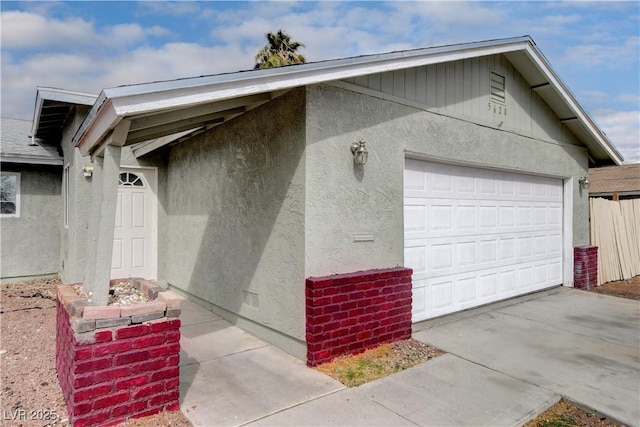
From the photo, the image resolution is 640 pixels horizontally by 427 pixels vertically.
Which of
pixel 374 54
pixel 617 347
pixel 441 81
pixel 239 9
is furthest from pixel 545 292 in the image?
pixel 239 9

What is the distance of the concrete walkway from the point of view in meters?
3.08

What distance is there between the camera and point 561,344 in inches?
191

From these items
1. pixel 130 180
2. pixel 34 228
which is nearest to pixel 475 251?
pixel 130 180

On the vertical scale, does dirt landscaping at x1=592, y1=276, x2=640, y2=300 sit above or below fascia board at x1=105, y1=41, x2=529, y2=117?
below

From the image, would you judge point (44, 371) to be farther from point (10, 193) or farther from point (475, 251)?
point (10, 193)

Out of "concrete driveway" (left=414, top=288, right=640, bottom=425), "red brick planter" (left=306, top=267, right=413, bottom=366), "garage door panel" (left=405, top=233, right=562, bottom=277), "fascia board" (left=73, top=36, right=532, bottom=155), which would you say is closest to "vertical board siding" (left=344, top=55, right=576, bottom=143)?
"fascia board" (left=73, top=36, right=532, bottom=155)

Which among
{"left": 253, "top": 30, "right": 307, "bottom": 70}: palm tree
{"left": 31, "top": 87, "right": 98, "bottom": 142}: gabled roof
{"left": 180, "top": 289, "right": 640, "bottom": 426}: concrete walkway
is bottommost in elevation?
{"left": 180, "top": 289, "right": 640, "bottom": 426}: concrete walkway

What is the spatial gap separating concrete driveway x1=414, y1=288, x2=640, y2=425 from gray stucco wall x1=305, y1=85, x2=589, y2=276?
144 cm

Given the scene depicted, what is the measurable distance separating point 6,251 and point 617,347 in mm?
12004

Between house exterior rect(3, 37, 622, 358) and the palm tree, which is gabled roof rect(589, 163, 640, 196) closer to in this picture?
house exterior rect(3, 37, 622, 358)

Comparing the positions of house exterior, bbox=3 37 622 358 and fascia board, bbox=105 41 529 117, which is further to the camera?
house exterior, bbox=3 37 622 358

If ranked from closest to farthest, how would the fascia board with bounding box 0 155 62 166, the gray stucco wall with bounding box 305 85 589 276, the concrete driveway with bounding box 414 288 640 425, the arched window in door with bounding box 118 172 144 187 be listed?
the concrete driveway with bounding box 414 288 640 425 → the gray stucco wall with bounding box 305 85 589 276 → the arched window in door with bounding box 118 172 144 187 → the fascia board with bounding box 0 155 62 166

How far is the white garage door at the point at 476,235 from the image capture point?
5.51 m

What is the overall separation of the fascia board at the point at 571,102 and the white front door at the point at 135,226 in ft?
25.8
